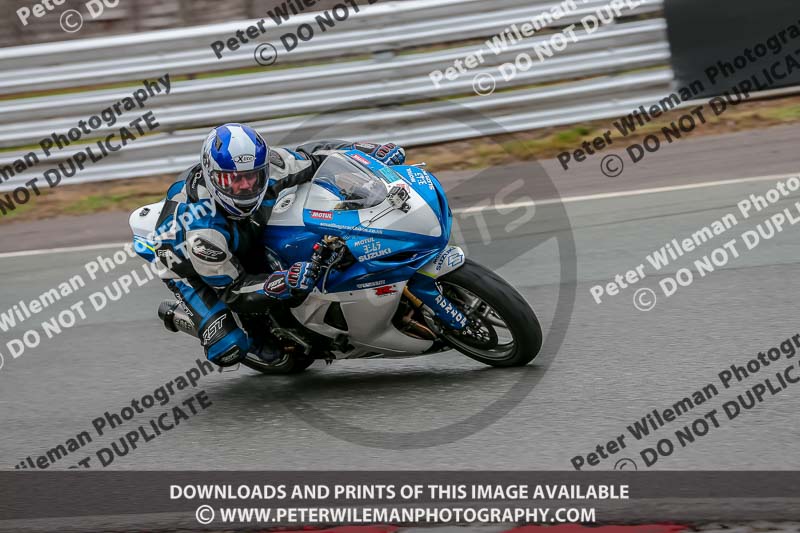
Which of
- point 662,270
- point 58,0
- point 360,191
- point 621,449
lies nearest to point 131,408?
point 360,191

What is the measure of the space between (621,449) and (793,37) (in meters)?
6.20

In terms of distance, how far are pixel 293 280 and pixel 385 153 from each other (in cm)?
104

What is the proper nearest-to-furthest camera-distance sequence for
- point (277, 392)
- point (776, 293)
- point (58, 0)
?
point (277, 392) → point (776, 293) → point (58, 0)

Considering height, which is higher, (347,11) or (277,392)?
(347,11)

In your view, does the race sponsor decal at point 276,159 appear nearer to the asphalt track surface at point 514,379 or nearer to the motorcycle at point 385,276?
the motorcycle at point 385,276

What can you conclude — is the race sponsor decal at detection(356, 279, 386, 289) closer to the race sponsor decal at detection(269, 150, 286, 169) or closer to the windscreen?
the windscreen

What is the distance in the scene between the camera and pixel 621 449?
4586mm

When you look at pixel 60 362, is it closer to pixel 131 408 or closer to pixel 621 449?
pixel 131 408

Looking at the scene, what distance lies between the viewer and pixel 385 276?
5.31 meters
